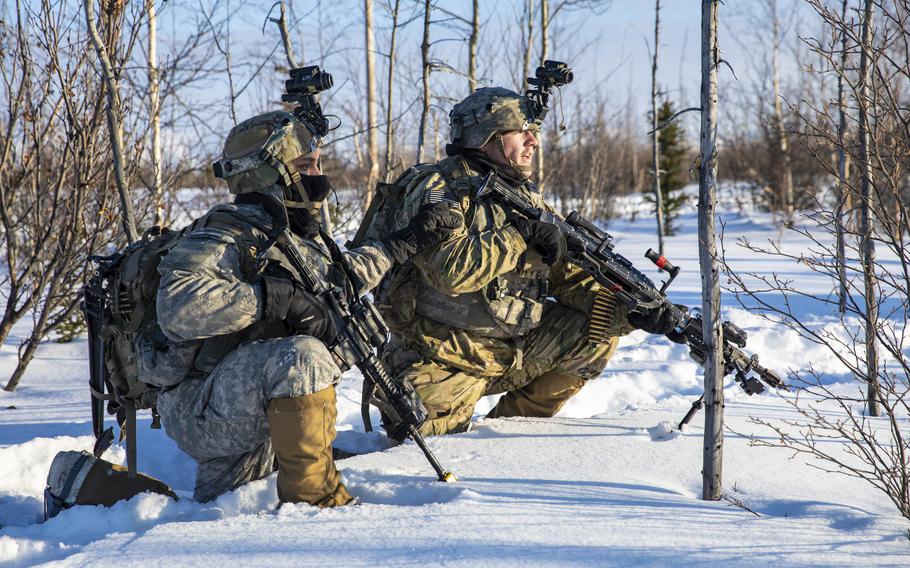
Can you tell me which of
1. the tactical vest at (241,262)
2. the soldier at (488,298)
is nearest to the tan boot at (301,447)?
the tactical vest at (241,262)

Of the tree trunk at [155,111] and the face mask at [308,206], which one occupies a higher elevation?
the tree trunk at [155,111]

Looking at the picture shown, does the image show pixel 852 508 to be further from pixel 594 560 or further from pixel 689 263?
pixel 689 263

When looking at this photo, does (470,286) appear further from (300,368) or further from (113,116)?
(113,116)

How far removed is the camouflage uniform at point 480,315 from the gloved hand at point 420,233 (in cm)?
18

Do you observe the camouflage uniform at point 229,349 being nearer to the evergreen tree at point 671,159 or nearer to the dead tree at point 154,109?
the dead tree at point 154,109

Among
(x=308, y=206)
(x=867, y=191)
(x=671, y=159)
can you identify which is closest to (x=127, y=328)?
(x=308, y=206)

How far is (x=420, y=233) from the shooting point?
2.98 m

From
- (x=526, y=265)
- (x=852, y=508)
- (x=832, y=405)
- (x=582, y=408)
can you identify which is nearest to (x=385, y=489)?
(x=526, y=265)

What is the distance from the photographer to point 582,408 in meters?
4.73

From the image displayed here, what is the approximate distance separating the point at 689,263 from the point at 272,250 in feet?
28.9

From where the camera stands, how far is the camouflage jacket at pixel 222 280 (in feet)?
7.97

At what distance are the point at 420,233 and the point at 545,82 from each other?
42.3 inches

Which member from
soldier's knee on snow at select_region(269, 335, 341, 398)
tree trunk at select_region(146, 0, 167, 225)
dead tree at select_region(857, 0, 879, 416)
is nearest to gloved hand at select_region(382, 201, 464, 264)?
soldier's knee on snow at select_region(269, 335, 341, 398)

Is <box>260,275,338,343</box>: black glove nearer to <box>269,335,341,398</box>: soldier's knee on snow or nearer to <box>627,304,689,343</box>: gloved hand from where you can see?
<box>269,335,341,398</box>: soldier's knee on snow
